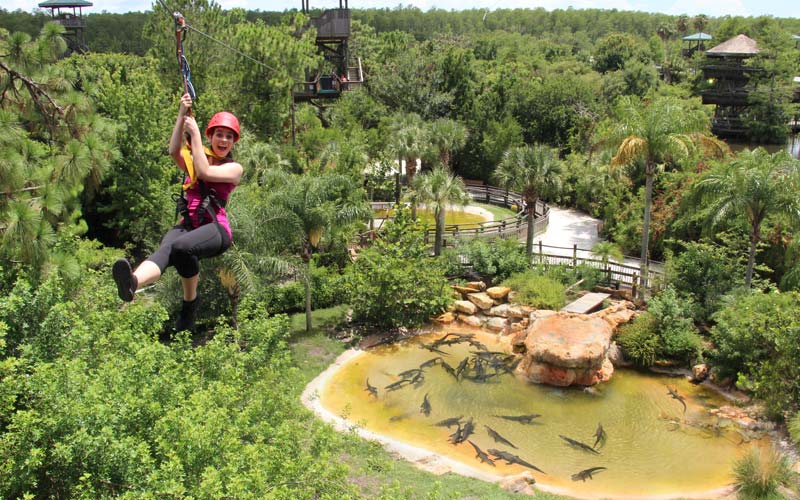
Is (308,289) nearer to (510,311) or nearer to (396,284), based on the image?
(396,284)

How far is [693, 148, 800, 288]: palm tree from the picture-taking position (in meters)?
18.5

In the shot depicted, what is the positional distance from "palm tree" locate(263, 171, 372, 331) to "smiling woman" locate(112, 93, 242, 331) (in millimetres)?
12209

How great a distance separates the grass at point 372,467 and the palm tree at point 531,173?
800 cm

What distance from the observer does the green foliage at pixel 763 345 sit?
50.7 feet

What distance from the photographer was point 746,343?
56.0 ft

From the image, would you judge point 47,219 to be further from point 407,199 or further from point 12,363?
point 407,199

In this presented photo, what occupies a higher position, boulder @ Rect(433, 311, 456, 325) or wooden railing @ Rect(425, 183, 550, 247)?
wooden railing @ Rect(425, 183, 550, 247)

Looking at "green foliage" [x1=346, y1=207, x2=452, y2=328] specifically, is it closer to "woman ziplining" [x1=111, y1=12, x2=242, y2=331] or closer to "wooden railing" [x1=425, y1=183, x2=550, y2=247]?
"wooden railing" [x1=425, y1=183, x2=550, y2=247]

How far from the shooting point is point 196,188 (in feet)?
20.4

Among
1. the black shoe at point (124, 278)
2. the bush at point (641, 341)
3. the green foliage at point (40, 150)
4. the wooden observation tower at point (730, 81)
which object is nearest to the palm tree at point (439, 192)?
the bush at point (641, 341)

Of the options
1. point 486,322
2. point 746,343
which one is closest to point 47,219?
point 486,322

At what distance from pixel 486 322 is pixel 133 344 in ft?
47.7

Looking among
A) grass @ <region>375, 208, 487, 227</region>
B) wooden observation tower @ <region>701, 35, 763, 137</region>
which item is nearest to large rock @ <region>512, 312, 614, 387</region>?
grass @ <region>375, 208, 487, 227</region>

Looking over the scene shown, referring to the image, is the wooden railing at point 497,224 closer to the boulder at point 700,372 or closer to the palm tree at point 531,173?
the palm tree at point 531,173
